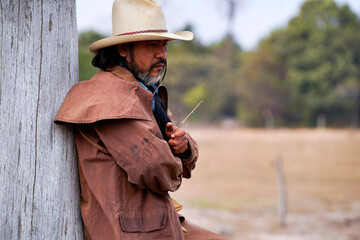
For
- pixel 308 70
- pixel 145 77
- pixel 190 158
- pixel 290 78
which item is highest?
pixel 308 70

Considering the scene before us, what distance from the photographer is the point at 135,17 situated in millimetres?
2057

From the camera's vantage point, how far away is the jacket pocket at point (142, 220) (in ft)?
5.82

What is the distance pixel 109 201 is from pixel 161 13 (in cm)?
93

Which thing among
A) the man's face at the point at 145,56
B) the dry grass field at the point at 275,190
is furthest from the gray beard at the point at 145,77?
the dry grass field at the point at 275,190

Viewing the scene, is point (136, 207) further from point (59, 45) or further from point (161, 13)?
point (161, 13)

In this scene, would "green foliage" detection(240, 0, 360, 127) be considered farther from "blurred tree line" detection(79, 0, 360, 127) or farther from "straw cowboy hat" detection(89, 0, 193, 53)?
"straw cowboy hat" detection(89, 0, 193, 53)

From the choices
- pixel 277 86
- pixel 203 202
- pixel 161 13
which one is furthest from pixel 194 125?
pixel 161 13

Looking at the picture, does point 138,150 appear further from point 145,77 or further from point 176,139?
point 145,77

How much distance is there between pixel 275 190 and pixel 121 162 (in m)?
11.7

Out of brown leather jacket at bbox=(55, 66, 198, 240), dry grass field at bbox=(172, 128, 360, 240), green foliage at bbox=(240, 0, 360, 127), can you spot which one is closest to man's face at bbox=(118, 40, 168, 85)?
brown leather jacket at bbox=(55, 66, 198, 240)

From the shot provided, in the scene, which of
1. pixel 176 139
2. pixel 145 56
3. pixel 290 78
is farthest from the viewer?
pixel 290 78

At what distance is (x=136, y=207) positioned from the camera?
1817 mm

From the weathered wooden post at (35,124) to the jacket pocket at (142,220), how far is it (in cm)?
27

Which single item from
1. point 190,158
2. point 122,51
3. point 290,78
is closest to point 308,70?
point 290,78
